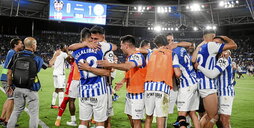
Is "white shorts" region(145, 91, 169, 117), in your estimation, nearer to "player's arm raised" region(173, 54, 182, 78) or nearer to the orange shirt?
the orange shirt

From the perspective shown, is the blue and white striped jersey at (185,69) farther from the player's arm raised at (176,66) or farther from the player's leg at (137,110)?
the player's leg at (137,110)

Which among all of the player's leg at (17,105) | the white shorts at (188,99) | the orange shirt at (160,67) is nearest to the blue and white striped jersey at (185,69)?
the white shorts at (188,99)

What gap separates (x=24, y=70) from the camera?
503cm

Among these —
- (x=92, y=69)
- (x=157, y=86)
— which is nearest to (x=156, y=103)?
(x=157, y=86)

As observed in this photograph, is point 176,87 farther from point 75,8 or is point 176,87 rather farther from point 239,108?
point 75,8

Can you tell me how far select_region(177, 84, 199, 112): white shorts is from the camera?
5.27 metres

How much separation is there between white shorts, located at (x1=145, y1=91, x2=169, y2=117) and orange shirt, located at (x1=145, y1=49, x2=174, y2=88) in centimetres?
26

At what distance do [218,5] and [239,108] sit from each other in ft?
95.9

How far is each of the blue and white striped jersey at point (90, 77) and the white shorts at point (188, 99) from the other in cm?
188

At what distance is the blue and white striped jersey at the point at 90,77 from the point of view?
4180mm

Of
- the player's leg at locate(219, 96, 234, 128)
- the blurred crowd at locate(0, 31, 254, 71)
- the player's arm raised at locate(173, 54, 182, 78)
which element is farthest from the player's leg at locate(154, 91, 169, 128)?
the blurred crowd at locate(0, 31, 254, 71)

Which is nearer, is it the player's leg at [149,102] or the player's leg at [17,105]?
the player's leg at [149,102]

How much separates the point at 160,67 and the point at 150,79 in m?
0.29

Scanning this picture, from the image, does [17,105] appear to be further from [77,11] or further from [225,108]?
[77,11]
